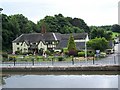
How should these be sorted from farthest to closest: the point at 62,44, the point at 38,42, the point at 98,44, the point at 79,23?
the point at 79,23 < the point at 38,42 < the point at 62,44 < the point at 98,44

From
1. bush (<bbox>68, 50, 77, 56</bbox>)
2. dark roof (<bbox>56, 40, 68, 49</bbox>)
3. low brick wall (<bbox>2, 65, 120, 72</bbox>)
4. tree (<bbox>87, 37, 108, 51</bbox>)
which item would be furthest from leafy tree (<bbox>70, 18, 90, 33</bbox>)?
low brick wall (<bbox>2, 65, 120, 72</bbox>)

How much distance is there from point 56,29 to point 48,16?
530cm

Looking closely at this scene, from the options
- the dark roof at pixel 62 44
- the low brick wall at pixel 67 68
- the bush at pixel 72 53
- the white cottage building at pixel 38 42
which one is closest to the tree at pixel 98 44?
the bush at pixel 72 53

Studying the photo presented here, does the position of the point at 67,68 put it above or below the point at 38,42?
below

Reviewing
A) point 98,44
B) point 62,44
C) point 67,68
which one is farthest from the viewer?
point 62,44

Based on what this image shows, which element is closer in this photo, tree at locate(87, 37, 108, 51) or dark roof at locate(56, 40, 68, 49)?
tree at locate(87, 37, 108, 51)

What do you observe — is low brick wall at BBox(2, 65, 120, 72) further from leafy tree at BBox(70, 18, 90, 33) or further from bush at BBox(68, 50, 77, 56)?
leafy tree at BBox(70, 18, 90, 33)

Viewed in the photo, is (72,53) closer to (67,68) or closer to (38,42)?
(67,68)

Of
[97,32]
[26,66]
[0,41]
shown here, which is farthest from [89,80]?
[97,32]

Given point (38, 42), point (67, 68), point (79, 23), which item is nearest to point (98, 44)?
point (38, 42)

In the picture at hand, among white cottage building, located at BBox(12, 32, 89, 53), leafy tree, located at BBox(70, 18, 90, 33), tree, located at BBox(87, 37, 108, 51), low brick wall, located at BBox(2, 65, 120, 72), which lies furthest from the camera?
leafy tree, located at BBox(70, 18, 90, 33)

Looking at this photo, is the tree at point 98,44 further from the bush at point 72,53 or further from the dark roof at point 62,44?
the dark roof at point 62,44

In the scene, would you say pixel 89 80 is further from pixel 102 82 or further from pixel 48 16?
pixel 48 16

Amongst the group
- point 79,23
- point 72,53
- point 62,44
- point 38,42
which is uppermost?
point 79,23
